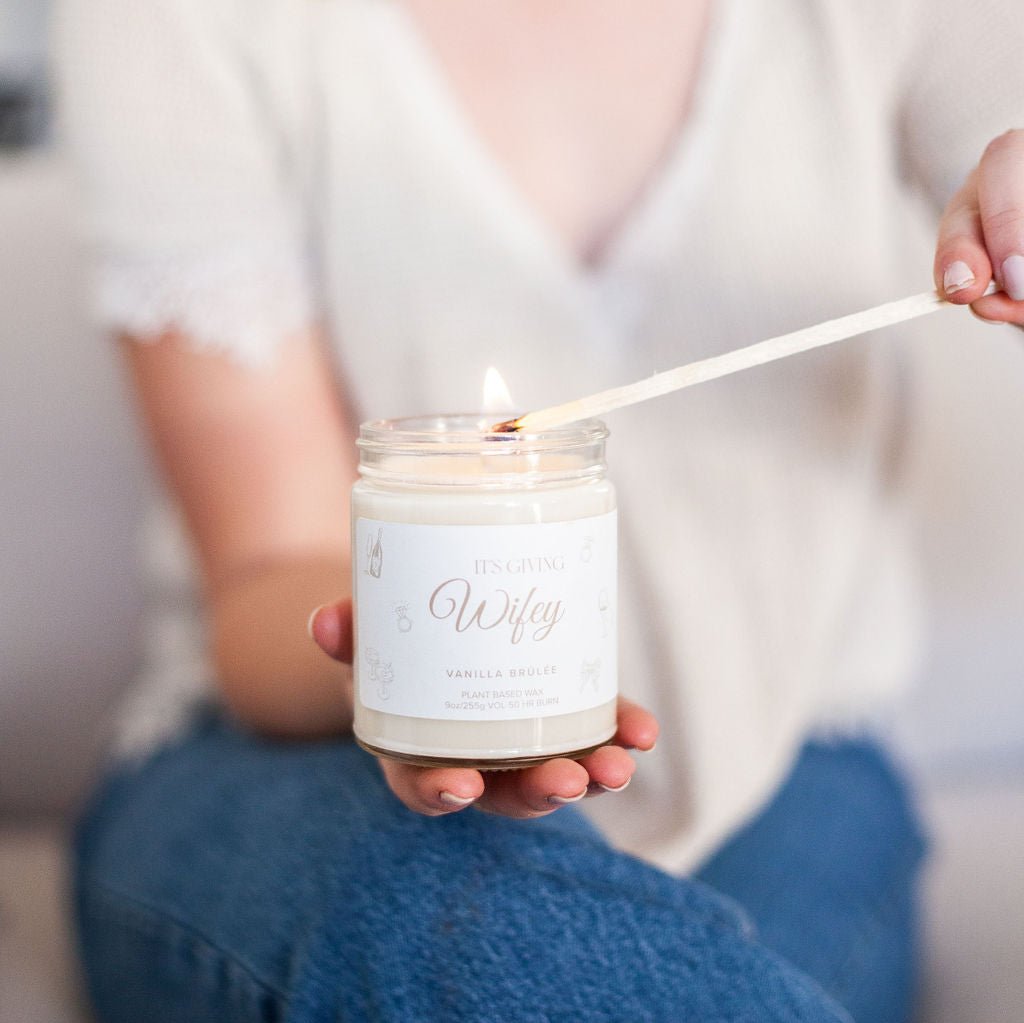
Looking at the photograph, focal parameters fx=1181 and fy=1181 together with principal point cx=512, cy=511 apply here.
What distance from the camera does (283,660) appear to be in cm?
74

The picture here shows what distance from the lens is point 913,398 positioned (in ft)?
3.11

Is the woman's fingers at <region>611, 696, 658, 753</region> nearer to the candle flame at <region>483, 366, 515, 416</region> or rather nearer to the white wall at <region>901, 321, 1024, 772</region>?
the candle flame at <region>483, 366, 515, 416</region>

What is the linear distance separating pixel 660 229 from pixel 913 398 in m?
0.28

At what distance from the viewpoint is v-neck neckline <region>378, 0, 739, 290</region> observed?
812 mm

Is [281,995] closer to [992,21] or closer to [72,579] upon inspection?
[72,579]

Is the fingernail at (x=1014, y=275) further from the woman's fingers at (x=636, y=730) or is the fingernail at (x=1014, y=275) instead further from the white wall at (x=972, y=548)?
the white wall at (x=972, y=548)

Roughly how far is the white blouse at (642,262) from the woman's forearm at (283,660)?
15 cm

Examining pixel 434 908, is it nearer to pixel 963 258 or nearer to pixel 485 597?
pixel 485 597

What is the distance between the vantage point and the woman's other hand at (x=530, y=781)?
459 mm

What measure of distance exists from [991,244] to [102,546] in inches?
32.3

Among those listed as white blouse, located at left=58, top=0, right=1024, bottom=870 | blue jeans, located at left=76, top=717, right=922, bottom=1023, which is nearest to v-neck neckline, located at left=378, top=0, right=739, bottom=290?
white blouse, located at left=58, top=0, right=1024, bottom=870

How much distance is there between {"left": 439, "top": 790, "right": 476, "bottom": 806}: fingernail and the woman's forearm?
26cm

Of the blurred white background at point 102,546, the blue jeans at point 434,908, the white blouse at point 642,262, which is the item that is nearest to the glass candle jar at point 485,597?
the blue jeans at point 434,908

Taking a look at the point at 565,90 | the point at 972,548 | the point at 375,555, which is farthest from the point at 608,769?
the point at 972,548
